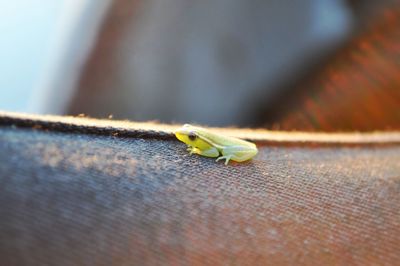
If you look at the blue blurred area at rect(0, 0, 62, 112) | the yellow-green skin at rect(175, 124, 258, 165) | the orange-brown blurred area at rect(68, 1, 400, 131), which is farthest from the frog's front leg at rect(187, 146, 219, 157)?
the blue blurred area at rect(0, 0, 62, 112)

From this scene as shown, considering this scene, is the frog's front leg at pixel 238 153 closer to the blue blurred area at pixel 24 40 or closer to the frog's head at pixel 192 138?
the frog's head at pixel 192 138

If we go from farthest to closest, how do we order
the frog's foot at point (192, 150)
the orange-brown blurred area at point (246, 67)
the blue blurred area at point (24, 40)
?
1. the blue blurred area at point (24, 40)
2. the orange-brown blurred area at point (246, 67)
3. the frog's foot at point (192, 150)

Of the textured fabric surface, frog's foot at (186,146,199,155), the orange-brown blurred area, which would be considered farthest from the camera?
the orange-brown blurred area

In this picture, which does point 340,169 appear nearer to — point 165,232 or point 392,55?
point 165,232

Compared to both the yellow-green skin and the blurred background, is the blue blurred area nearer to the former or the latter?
the blurred background

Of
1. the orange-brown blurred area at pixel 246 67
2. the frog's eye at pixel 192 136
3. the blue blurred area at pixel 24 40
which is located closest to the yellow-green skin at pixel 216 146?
the frog's eye at pixel 192 136

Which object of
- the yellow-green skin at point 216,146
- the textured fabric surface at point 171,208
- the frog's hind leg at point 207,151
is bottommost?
the textured fabric surface at point 171,208

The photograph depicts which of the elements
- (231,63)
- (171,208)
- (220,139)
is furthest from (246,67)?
(171,208)
